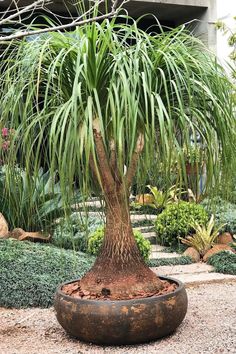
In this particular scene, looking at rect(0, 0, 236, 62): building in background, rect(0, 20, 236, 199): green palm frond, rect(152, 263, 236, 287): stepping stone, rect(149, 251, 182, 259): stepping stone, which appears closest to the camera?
rect(0, 20, 236, 199): green palm frond

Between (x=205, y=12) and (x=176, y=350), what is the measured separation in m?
7.93

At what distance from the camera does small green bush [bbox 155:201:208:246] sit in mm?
6551

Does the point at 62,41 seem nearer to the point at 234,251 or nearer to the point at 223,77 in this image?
the point at 223,77

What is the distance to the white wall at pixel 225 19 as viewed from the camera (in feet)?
31.4

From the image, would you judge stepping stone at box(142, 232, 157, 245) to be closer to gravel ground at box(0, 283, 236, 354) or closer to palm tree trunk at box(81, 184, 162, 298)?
gravel ground at box(0, 283, 236, 354)

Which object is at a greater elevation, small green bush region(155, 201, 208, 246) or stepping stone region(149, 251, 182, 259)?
small green bush region(155, 201, 208, 246)

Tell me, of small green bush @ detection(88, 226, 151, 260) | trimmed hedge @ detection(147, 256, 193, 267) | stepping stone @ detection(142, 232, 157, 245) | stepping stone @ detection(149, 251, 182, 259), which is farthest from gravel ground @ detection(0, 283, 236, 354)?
stepping stone @ detection(142, 232, 157, 245)

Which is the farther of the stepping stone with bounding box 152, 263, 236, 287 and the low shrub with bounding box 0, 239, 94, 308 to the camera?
the stepping stone with bounding box 152, 263, 236, 287

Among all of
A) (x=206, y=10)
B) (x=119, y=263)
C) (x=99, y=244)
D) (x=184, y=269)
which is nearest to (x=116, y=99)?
(x=119, y=263)

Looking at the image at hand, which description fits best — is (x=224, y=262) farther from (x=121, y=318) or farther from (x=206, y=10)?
(x=206, y=10)

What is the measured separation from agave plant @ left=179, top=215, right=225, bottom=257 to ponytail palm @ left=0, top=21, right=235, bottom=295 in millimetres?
3037

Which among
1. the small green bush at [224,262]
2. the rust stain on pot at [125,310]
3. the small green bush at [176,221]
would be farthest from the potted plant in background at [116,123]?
the small green bush at [176,221]

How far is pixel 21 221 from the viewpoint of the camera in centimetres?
645

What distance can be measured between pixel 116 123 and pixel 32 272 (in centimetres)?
228
